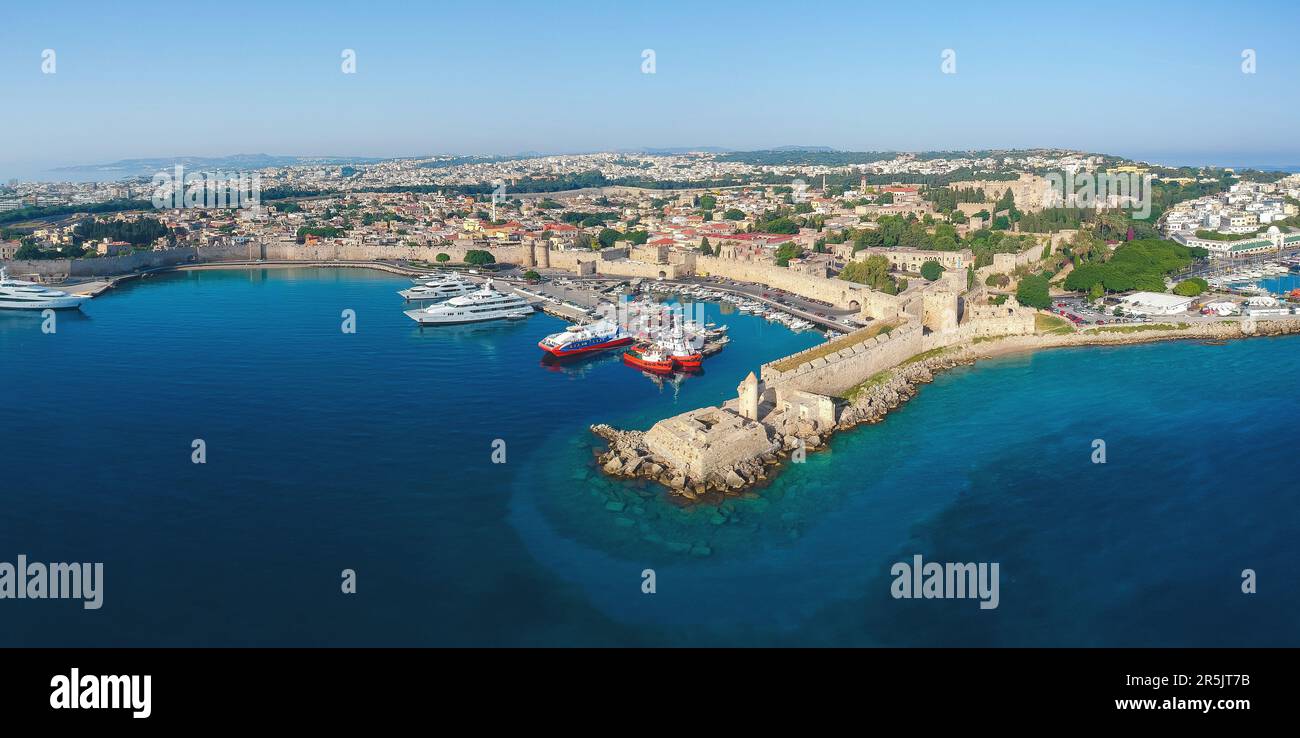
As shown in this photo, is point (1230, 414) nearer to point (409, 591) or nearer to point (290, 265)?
point (409, 591)

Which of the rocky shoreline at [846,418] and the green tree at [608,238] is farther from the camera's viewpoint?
the green tree at [608,238]

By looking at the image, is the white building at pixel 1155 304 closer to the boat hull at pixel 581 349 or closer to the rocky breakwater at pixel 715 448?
the rocky breakwater at pixel 715 448

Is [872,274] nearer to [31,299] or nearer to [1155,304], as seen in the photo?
[1155,304]

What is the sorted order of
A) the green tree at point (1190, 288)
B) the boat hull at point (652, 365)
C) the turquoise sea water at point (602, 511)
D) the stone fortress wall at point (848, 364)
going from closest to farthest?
the turquoise sea water at point (602, 511), the stone fortress wall at point (848, 364), the boat hull at point (652, 365), the green tree at point (1190, 288)

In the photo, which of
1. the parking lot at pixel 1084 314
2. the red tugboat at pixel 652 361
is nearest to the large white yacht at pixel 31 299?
the red tugboat at pixel 652 361

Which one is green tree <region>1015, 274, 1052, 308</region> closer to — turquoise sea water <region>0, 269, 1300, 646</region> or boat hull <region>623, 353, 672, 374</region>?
turquoise sea water <region>0, 269, 1300, 646</region>

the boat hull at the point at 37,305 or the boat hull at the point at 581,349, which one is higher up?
the boat hull at the point at 37,305
